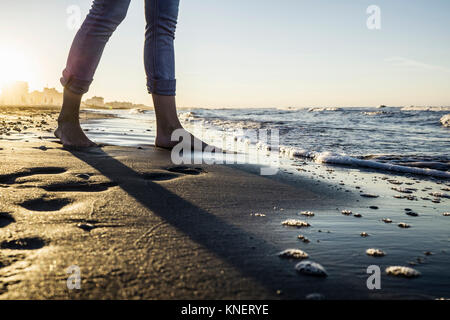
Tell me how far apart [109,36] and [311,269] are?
107 inches

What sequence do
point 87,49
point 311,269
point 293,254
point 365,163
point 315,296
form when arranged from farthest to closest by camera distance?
1. point 365,163
2. point 87,49
3. point 293,254
4. point 311,269
5. point 315,296

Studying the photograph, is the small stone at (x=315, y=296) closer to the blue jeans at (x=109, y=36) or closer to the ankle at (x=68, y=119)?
the blue jeans at (x=109, y=36)

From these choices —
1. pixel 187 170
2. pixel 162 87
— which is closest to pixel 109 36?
pixel 162 87

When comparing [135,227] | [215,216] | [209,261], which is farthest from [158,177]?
[209,261]

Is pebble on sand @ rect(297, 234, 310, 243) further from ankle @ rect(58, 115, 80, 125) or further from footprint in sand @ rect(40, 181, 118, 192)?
ankle @ rect(58, 115, 80, 125)

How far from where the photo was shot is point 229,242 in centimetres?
119

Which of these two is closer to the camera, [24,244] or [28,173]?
[24,244]

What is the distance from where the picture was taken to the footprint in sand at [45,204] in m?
1.43

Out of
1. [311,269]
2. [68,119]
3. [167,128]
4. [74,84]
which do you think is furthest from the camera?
[167,128]

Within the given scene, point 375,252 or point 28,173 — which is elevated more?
point 28,173

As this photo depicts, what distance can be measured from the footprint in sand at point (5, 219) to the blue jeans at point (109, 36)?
6.50 feet

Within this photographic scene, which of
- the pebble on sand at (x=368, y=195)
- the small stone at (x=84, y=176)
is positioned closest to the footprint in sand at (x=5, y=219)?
the small stone at (x=84, y=176)

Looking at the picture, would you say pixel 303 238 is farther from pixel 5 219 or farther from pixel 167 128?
pixel 167 128
